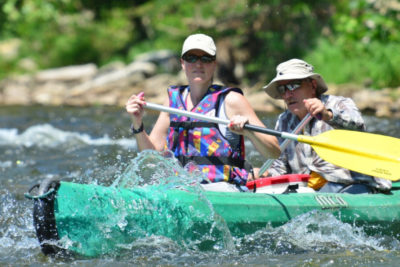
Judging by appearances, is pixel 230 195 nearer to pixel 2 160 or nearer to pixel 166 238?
pixel 166 238

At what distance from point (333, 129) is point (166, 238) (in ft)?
4.17

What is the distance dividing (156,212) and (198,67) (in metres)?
0.94

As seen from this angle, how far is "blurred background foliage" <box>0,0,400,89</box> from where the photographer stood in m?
13.0

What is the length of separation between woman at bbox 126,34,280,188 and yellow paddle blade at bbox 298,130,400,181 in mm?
291

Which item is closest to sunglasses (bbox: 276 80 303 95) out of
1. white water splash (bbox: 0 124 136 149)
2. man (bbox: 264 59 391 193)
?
man (bbox: 264 59 391 193)

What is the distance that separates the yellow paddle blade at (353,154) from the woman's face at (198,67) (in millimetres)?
680

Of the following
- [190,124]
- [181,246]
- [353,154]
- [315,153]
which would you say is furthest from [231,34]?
[181,246]

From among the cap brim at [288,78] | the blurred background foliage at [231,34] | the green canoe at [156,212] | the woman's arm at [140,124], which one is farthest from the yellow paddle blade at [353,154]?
the blurred background foliage at [231,34]

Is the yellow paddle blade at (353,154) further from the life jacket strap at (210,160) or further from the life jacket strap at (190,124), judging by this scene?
the life jacket strap at (190,124)

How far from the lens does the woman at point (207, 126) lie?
3973 mm

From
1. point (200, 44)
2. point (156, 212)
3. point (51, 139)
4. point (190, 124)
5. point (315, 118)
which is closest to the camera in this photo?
point (156, 212)

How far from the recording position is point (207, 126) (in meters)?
4.05

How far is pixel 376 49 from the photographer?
13578mm

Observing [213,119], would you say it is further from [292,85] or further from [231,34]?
[231,34]
